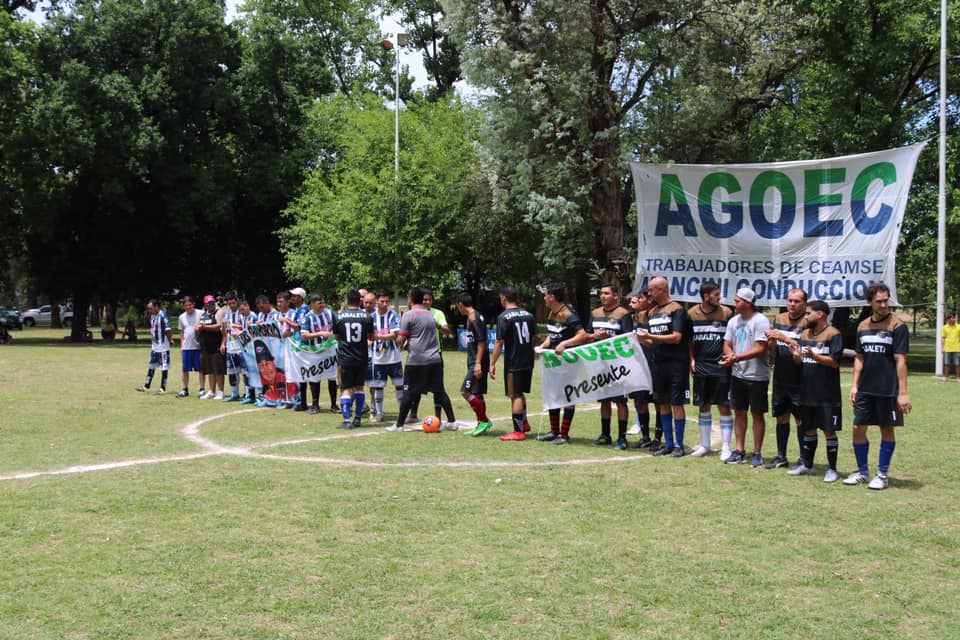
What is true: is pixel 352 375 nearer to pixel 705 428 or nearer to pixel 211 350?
pixel 211 350

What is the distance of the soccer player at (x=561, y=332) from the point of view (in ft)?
39.1

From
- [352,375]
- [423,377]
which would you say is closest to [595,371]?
[423,377]

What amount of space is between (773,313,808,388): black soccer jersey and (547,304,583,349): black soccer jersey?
2.85 metres

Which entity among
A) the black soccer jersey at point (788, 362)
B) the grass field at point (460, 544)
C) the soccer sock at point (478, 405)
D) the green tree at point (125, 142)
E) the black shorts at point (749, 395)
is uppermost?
the green tree at point (125, 142)

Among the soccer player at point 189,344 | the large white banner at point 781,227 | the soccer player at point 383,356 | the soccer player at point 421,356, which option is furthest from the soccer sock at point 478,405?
the soccer player at point 189,344

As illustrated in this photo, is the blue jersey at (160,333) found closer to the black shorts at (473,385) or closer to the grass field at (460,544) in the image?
the grass field at (460,544)

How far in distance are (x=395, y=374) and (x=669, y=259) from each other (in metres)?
6.59

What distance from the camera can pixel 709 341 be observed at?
10695mm

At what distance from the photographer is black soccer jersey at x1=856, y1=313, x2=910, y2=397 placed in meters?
8.89

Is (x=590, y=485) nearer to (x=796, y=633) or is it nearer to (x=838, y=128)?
(x=796, y=633)

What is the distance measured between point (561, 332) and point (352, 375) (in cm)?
342

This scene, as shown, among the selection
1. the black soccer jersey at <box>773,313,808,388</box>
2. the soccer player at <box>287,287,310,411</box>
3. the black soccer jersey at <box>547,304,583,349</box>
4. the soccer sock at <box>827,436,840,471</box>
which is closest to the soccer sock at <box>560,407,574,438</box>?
the black soccer jersey at <box>547,304,583,349</box>

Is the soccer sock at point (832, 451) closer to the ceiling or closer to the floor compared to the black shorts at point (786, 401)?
closer to the floor

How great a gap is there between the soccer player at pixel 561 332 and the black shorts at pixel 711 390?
1.79 metres
